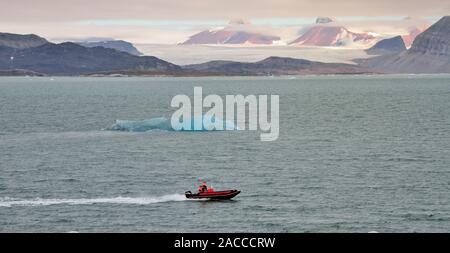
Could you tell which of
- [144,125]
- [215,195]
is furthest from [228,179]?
[144,125]

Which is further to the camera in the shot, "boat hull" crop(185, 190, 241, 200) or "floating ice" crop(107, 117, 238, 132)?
"floating ice" crop(107, 117, 238, 132)

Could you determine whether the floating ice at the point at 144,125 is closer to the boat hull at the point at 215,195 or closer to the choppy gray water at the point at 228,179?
the choppy gray water at the point at 228,179

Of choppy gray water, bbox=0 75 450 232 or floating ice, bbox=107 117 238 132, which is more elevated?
floating ice, bbox=107 117 238 132

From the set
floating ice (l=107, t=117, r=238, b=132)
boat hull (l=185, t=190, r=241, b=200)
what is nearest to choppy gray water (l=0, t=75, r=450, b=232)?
boat hull (l=185, t=190, r=241, b=200)

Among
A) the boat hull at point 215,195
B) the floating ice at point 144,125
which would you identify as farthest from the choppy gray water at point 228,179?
the floating ice at point 144,125

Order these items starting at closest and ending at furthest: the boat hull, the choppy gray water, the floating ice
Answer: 1. the choppy gray water
2. the boat hull
3. the floating ice

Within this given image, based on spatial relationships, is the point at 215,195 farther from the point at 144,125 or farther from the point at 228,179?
the point at 144,125

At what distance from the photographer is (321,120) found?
152 meters

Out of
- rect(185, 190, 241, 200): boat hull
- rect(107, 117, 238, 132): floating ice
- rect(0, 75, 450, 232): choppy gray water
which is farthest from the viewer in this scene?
rect(107, 117, 238, 132): floating ice

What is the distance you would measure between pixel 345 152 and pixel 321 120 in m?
57.3

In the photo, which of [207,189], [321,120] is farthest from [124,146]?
[321,120]

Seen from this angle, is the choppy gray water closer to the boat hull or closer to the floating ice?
the boat hull
